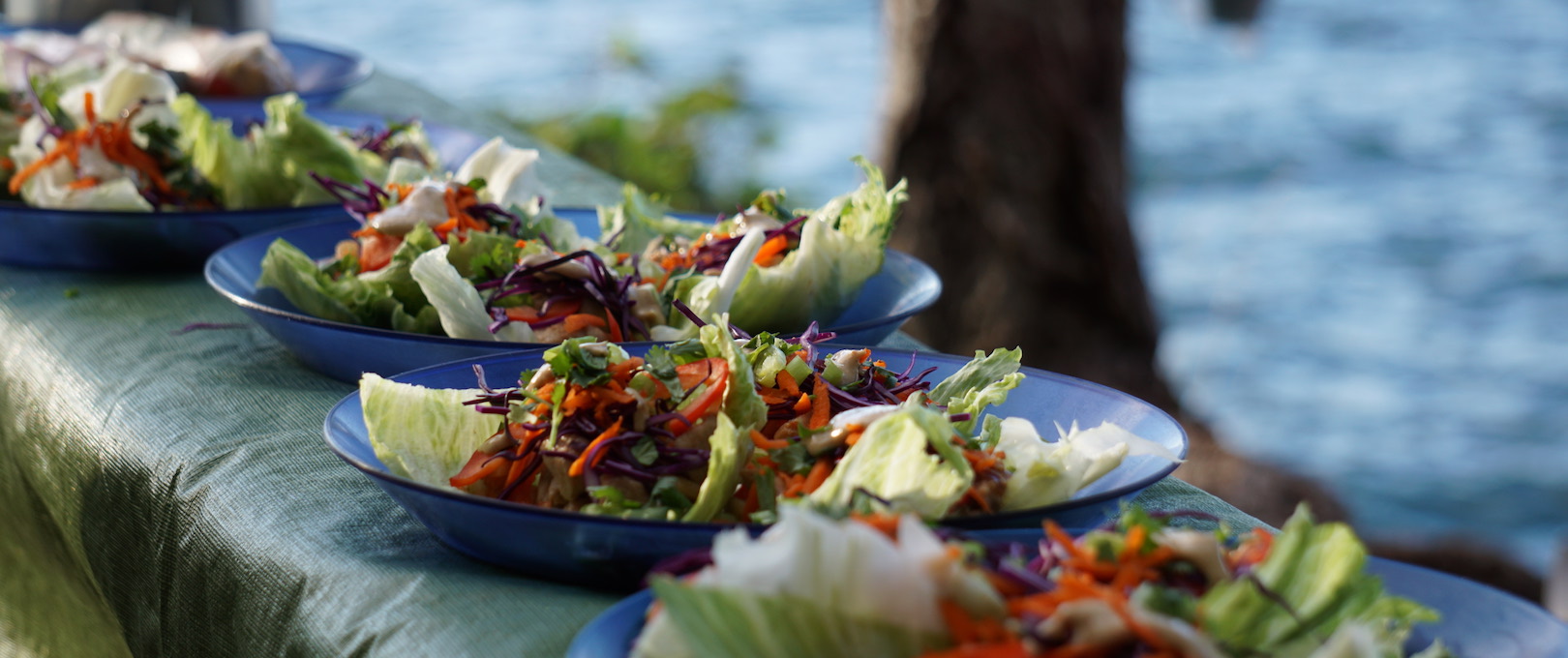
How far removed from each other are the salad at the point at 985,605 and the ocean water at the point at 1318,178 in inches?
156

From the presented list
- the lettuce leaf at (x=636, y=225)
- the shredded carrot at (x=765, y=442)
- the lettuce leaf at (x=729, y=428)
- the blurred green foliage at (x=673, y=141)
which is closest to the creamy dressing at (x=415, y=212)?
the lettuce leaf at (x=636, y=225)

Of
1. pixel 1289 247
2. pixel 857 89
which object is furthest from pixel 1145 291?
pixel 857 89

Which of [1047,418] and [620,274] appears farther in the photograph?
[620,274]

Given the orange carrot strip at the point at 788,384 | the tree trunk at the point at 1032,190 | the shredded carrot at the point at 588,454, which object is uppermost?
the orange carrot strip at the point at 788,384

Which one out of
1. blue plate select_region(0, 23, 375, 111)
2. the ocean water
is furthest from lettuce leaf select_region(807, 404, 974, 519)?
the ocean water

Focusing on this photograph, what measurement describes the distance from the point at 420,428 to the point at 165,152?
118 cm

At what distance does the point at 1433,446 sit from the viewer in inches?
275

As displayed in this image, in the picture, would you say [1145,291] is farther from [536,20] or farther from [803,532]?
[536,20]

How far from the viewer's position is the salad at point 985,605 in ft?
2.41

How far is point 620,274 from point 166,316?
66 centimetres

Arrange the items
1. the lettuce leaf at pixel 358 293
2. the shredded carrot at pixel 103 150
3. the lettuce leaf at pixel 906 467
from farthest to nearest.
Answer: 1. the shredded carrot at pixel 103 150
2. the lettuce leaf at pixel 358 293
3. the lettuce leaf at pixel 906 467

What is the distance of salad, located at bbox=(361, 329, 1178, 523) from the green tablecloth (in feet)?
0.29

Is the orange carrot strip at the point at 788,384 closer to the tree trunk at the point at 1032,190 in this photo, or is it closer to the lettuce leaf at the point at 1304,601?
the lettuce leaf at the point at 1304,601

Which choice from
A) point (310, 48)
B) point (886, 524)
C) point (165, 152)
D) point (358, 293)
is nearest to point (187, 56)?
point (310, 48)
